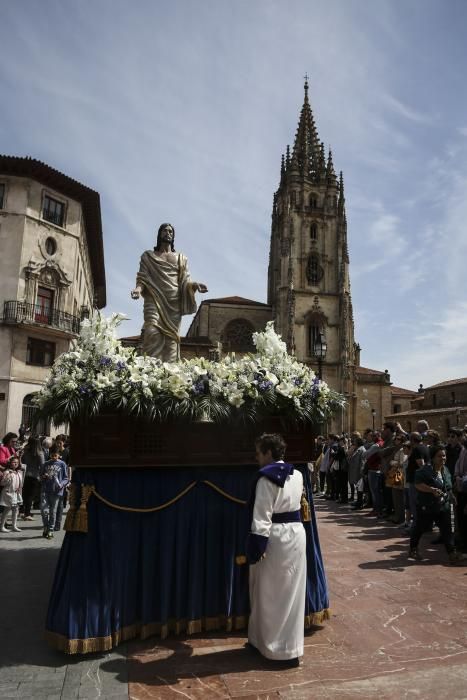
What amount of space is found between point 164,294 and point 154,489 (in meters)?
2.78

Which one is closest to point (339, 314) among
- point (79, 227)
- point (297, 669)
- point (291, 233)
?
point (291, 233)

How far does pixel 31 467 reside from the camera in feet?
37.4

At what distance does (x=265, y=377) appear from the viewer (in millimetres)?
4977

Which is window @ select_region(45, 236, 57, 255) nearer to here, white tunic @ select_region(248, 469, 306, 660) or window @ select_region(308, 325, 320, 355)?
white tunic @ select_region(248, 469, 306, 660)

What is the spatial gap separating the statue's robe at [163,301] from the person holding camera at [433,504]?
434 centimetres

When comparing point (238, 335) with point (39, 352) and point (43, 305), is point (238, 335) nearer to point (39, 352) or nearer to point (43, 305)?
point (43, 305)

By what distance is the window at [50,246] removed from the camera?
2856cm

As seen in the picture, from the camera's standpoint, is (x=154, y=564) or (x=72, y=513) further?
(x=154, y=564)

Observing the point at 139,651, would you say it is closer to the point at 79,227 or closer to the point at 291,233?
the point at 79,227

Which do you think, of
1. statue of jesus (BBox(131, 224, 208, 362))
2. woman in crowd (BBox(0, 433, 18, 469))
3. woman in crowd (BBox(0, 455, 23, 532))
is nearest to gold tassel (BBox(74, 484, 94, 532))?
statue of jesus (BBox(131, 224, 208, 362))

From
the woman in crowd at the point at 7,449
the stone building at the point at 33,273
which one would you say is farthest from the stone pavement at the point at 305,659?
the stone building at the point at 33,273

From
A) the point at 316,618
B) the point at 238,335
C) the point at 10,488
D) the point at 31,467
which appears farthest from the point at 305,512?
the point at 238,335

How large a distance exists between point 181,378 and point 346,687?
285 centimetres

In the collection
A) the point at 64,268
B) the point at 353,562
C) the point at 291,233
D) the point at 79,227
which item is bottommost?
the point at 353,562
